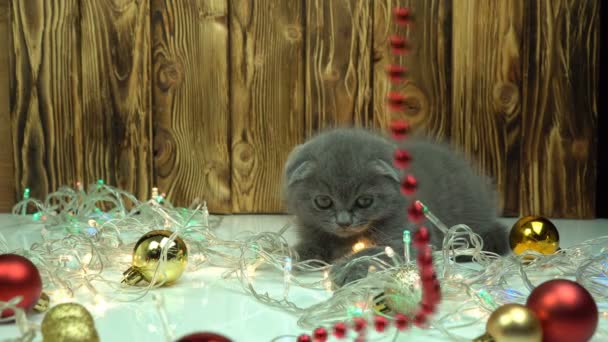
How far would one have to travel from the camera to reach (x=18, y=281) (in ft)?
4.03

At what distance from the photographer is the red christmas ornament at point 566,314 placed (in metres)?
1.10

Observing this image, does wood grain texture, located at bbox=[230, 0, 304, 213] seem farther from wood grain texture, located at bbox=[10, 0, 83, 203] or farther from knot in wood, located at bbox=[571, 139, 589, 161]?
knot in wood, located at bbox=[571, 139, 589, 161]

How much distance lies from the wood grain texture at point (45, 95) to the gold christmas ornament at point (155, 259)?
3.47 feet

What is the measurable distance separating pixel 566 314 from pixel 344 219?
0.63m

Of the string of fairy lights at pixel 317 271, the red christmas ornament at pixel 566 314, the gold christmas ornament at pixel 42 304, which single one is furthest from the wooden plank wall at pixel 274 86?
the red christmas ornament at pixel 566 314

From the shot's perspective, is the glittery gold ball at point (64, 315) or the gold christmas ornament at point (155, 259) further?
the gold christmas ornament at point (155, 259)

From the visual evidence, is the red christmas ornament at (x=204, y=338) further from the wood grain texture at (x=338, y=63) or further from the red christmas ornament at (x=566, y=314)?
the wood grain texture at (x=338, y=63)

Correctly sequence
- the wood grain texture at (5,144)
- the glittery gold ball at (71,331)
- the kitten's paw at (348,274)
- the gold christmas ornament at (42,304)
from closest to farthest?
the glittery gold ball at (71,331) < the gold christmas ornament at (42,304) < the kitten's paw at (348,274) < the wood grain texture at (5,144)

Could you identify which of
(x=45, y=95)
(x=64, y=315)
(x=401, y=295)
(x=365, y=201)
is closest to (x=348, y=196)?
(x=365, y=201)

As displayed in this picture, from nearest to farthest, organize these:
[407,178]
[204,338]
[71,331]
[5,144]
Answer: [407,178] < [204,338] < [71,331] < [5,144]

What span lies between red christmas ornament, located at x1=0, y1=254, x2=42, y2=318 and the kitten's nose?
0.67 m

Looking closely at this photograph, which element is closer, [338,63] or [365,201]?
[365,201]

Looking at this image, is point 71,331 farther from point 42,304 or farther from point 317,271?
point 317,271

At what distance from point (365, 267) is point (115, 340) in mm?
544
